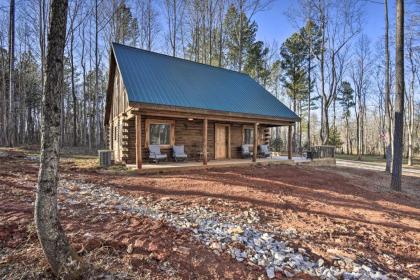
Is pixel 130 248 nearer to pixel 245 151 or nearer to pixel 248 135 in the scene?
pixel 245 151

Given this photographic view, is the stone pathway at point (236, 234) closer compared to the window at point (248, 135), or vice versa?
the stone pathway at point (236, 234)

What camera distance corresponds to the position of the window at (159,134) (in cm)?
1094

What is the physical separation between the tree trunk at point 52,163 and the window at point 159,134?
8434mm

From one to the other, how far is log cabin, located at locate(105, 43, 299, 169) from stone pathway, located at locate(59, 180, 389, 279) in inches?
146

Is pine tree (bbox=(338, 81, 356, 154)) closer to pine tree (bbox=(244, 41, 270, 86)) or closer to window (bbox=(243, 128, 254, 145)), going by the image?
pine tree (bbox=(244, 41, 270, 86))

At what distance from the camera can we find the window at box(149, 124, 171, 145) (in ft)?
35.9

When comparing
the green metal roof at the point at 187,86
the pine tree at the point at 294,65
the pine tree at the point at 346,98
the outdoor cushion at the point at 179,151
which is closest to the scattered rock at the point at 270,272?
the green metal roof at the point at 187,86

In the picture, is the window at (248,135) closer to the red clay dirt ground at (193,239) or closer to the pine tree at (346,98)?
the red clay dirt ground at (193,239)

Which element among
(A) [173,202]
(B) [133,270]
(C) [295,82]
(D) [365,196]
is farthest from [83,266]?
(C) [295,82]

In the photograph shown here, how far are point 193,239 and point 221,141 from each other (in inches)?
386

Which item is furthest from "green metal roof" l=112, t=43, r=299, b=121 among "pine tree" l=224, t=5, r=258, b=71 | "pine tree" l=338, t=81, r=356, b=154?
"pine tree" l=338, t=81, r=356, b=154

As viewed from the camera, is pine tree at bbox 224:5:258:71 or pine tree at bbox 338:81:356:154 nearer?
pine tree at bbox 224:5:258:71

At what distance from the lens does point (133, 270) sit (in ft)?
8.82

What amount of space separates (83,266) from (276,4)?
2291cm
